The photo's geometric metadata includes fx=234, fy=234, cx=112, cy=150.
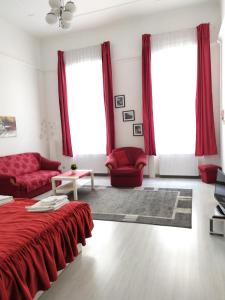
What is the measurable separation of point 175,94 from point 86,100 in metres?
2.34

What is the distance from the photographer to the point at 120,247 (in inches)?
105

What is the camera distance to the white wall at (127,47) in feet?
17.2

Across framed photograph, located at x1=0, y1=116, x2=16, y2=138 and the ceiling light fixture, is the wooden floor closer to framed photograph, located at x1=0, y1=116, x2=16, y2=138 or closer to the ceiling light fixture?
A: the ceiling light fixture

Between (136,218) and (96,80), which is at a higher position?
(96,80)

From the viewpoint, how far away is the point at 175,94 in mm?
5555

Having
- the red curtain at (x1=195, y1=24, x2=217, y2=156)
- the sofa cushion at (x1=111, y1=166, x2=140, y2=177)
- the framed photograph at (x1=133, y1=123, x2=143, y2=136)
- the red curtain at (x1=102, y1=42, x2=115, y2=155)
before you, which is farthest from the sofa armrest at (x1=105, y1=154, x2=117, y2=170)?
the red curtain at (x1=195, y1=24, x2=217, y2=156)

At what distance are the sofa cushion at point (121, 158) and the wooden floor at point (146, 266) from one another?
253 cm

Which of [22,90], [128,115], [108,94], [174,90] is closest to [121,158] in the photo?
[128,115]

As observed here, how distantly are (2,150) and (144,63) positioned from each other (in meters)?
3.89

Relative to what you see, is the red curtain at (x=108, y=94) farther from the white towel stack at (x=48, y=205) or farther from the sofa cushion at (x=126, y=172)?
the white towel stack at (x=48, y=205)

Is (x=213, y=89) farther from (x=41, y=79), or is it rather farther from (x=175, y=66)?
(x=41, y=79)

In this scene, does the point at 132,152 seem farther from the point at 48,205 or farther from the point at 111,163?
the point at 48,205

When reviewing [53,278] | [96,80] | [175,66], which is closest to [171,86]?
[175,66]

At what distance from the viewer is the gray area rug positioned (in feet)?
11.0
